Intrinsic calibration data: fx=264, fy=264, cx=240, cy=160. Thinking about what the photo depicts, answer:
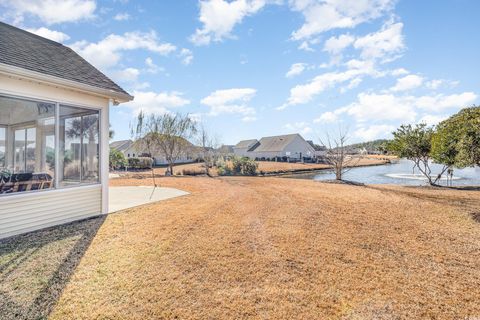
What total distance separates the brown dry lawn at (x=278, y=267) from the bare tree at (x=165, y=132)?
16.6m

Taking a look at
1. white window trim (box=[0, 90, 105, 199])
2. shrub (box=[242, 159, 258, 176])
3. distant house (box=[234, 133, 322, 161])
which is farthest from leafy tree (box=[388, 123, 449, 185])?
distant house (box=[234, 133, 322, 161])

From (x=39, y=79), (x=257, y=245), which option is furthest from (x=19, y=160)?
(x=257, y=245)

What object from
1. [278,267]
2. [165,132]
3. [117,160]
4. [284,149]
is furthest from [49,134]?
[284,149]

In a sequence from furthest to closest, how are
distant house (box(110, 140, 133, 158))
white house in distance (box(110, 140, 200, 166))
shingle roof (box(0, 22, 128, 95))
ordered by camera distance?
distant house (box(110, 140, 133, 158)) → white house in distance (box(110, 140, 200, 166)) → shingle roof (box(0, 22, 128, 95))

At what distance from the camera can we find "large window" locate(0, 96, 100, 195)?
597 cm

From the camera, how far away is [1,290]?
3.31 metres

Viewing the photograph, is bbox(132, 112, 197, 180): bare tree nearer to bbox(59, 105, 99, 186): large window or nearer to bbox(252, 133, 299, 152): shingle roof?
bbox(59, 105, 99, 186): large window

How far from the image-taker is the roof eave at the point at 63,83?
4.88 m

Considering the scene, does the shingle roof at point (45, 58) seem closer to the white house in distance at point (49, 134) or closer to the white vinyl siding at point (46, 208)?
the white house in distance at point (49, 134)

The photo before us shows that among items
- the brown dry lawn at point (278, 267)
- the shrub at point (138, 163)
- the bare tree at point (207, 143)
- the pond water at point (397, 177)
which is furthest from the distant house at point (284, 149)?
the brown dry lawn at point (278, 267)

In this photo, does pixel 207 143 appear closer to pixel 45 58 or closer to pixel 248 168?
pixel 248 168

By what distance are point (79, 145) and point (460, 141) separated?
11.7m

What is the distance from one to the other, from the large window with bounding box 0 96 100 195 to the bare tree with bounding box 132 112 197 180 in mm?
14894

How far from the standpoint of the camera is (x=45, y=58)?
6477 mm
